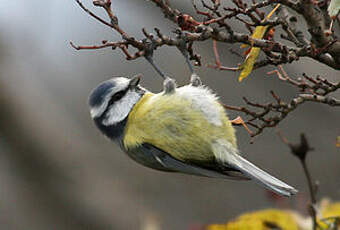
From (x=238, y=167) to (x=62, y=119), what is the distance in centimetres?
440

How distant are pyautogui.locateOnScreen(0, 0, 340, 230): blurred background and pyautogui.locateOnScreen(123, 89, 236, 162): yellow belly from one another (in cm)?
261

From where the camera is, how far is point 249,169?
2.29 meters

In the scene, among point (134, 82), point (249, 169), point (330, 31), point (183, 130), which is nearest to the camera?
point (330, 31)

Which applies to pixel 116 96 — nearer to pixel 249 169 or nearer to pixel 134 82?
pixel 134 82

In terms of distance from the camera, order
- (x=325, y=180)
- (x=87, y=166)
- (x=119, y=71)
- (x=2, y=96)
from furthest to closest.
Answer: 1. (x=119, y=71)
2. (x=325, y=180)
3. (x=87, y=166)
4. (x=2, y=96)

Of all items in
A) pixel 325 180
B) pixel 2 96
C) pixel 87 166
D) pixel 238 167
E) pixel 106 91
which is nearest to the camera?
pixel 238 167

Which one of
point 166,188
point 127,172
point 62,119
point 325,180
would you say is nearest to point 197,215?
point 166,188

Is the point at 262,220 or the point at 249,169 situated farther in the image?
the point at 262,220

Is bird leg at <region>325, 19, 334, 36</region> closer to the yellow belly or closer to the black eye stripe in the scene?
the yellow belly

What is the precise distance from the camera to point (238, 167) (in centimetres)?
231

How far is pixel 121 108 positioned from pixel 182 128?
14.6 inches

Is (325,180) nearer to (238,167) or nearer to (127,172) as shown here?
(127,172)

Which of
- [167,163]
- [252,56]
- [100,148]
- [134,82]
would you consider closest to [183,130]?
[167,163]

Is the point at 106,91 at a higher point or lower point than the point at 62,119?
higher
